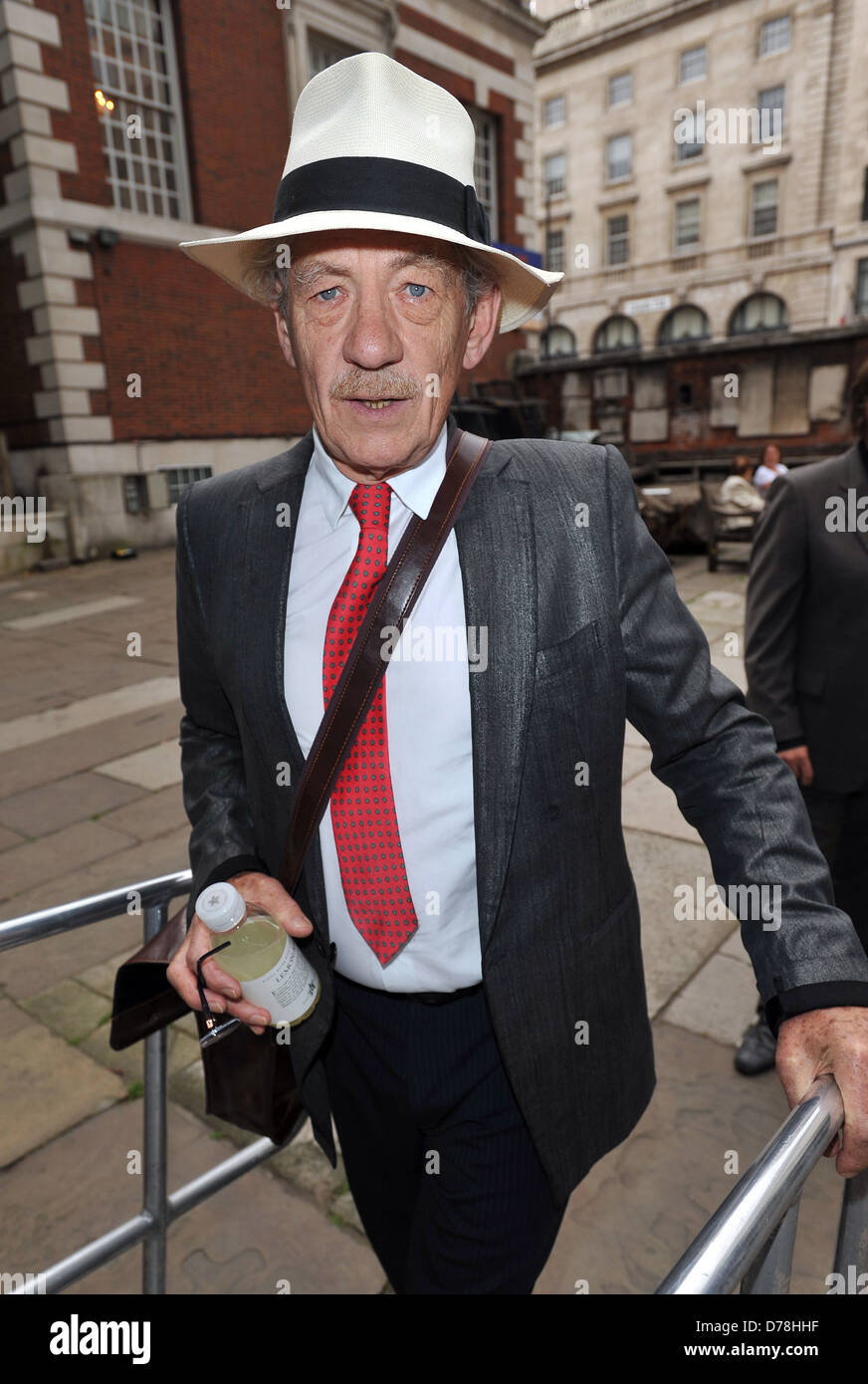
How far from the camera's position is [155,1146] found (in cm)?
190

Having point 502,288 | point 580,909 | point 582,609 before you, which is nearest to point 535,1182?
point 580,909

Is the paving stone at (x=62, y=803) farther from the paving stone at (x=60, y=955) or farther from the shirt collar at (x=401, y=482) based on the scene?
the shirt collar at (x=401, y=482)

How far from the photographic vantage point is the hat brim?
134cm

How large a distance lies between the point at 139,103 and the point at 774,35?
3067 cm

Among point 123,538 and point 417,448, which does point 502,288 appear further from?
point 123,538

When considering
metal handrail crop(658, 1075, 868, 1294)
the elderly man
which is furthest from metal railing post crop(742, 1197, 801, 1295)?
the elderly man

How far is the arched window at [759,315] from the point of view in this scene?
1352 inches

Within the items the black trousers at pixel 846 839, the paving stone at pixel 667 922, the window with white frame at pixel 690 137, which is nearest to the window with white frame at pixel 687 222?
the window with white frame at pixel 690 137

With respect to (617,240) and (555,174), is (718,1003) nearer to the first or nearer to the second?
(617,240)

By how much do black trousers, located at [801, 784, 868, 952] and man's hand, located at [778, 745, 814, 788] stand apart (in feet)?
0.13
